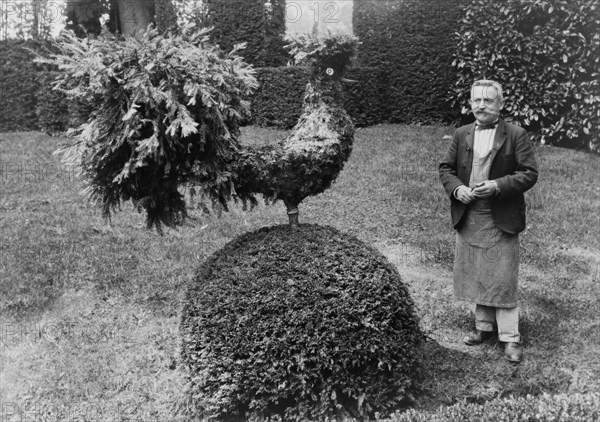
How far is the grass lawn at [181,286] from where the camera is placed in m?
4.33

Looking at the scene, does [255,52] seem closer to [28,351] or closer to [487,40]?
[487,40]

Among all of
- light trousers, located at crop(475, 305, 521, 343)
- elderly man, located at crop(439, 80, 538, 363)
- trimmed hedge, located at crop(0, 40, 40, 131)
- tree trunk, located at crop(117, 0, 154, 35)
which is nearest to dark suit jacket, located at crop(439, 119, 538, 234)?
elderly man, located at crop(439, 80, 538, 363)

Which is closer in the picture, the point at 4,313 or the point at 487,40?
the point at 4,313

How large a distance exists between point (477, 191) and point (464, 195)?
0.39ft

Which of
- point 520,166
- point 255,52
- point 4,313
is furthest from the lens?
point 255,52

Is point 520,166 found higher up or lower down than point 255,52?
lower down

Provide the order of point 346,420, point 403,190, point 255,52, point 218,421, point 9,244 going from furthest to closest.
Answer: point 255,52
point 403,190
point 9,244
point 218,421
point 346,420

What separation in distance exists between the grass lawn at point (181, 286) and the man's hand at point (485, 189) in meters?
1.34

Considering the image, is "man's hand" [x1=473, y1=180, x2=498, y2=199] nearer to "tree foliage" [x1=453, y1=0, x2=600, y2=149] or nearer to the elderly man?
the elderly man

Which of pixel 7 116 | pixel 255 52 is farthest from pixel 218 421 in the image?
pixel 7 116

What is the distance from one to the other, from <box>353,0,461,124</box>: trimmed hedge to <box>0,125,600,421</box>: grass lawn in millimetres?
2967

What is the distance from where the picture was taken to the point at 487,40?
423 inches

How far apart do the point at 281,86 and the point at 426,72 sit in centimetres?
306

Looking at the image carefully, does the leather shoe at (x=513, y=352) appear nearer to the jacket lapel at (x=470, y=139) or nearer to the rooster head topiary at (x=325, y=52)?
the jacket lapel at (x=470, y=139)
